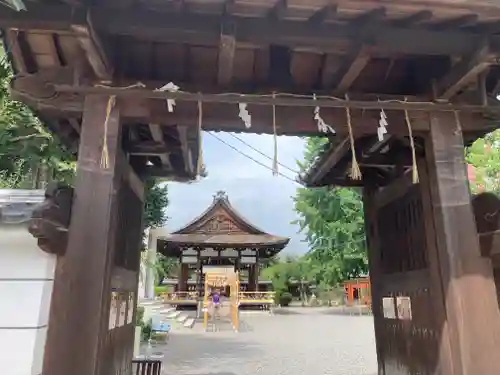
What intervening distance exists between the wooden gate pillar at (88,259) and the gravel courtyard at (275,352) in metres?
6.38

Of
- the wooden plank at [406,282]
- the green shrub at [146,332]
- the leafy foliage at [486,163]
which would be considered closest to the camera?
the wooden plank at [406,282]

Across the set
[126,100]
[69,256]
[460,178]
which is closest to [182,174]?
[126,100]

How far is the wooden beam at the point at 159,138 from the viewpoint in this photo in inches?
147

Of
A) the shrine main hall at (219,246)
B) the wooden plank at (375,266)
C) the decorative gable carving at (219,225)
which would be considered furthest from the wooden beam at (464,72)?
the decorative gable carving at (219,225)

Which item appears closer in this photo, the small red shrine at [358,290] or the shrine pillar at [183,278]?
the small red shrine at [358,290]

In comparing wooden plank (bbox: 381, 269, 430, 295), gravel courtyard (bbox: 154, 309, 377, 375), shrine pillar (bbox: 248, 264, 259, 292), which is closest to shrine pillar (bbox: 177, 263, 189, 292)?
shrine pillar (bbox: 248, 264, 259, 292)

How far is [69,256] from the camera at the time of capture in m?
2.67

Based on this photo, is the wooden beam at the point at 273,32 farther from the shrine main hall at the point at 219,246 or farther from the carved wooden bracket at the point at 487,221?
the shrine main hall at the point at 219,246

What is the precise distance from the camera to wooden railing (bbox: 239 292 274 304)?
26219 mm

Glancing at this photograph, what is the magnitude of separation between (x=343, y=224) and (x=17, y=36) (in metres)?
22.3

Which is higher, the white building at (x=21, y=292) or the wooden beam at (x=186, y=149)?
the wooden beam at (x=186, y=149)

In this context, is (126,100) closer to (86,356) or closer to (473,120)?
(86,356)

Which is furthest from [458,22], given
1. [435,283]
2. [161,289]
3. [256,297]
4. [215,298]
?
[161,289]

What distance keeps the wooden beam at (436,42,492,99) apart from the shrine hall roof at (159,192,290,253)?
2451cm
